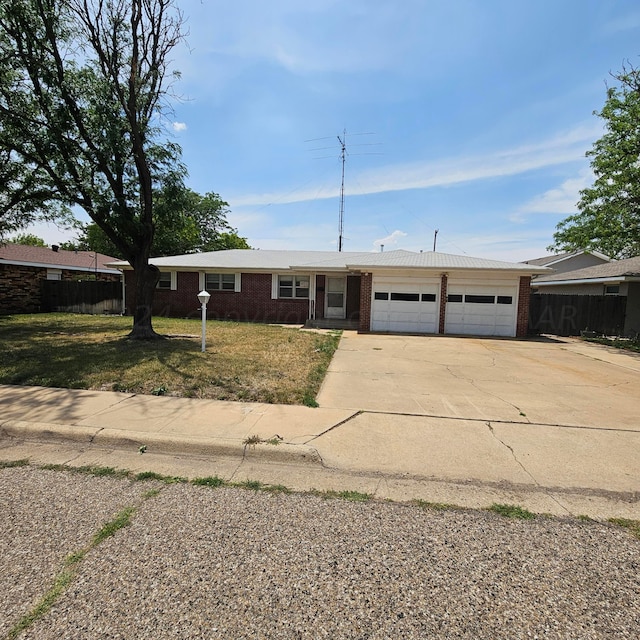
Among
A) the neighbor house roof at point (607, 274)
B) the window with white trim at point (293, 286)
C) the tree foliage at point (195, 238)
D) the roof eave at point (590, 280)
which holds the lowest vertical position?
the window with white trim at point (293, 286)

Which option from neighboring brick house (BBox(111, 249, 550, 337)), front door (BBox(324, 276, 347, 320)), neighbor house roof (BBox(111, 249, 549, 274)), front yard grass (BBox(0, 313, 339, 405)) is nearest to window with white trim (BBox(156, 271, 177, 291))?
neighboring brick house (BBox(111, 249, 550, 337))

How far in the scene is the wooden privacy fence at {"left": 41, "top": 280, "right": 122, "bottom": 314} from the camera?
832 inches

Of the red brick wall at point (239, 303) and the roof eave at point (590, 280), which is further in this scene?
the red brick wall at point (239, 303)

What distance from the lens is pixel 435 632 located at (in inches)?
74.7

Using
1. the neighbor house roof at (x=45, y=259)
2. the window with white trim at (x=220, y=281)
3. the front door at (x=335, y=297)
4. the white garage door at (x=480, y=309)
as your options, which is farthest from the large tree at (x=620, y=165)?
the neighbor house roof at (x=45, y=259)

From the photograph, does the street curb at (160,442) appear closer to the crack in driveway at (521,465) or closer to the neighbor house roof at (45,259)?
the crack in driveway at (521,465)

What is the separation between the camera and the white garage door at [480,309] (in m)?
15.2

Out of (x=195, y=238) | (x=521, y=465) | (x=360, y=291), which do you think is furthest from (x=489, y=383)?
(x=195, y=238)

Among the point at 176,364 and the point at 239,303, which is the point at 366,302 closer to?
the point at 239,303

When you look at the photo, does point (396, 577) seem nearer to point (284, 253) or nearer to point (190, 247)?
point (284, 253)

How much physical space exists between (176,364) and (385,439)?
198 inches

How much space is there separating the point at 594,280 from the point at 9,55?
77.4 ft

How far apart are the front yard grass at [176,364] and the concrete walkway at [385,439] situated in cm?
44

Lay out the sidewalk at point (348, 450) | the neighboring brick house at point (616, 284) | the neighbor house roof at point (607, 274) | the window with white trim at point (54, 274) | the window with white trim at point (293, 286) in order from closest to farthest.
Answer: the sidewalk at point (348, 450), the neighbor house roof at point (607, 274), the neighboring brick house at point (616, 284), the window with white trim at point (293, 286), the window with white trim at point (54, 274)
